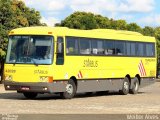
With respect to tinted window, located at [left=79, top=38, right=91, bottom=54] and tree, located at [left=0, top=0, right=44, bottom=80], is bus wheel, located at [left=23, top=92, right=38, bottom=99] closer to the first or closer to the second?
tinted window, located at [left=79, top=38, right=91, bottom=54]

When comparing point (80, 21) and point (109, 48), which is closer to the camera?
point (109, 48)

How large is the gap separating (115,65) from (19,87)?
282 inches

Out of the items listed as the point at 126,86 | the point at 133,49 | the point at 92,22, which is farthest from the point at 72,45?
the point at 92,22

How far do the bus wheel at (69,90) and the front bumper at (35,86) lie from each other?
1.75ft

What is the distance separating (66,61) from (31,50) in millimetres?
1727

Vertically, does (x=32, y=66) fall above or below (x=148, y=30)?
below

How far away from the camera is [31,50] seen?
25.3 m

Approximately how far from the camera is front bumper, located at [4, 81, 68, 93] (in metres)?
24.9

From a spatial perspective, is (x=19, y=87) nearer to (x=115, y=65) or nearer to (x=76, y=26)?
(x=115, y=65)

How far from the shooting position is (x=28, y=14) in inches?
2298

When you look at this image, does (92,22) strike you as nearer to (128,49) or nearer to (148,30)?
(148,30)

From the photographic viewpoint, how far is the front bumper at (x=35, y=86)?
24875 mm

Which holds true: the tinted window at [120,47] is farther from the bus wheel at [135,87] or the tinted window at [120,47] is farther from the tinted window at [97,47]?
the bus wheel at [135,87]

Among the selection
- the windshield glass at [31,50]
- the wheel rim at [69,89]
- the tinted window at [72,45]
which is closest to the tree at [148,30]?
the tinted window at [72,45]
